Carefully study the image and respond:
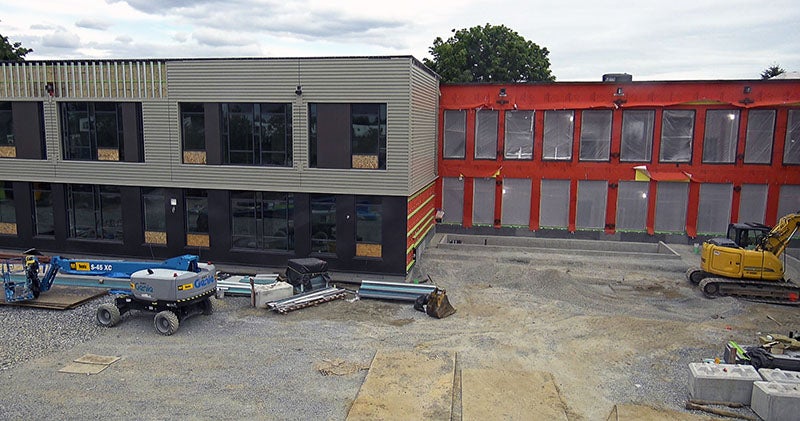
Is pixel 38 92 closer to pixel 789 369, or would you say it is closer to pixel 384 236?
pixel 384 236

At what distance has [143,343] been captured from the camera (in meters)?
15.0

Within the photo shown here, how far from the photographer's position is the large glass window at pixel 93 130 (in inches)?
874

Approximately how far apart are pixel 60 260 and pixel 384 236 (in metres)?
10.2

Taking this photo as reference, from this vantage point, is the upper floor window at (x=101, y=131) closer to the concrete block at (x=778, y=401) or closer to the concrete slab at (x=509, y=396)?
the concrete slab at (x=509, y=396)

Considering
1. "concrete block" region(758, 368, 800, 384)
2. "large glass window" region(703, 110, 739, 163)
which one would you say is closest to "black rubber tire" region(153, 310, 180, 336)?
"concrete block" region(758, 368, 800, 384)

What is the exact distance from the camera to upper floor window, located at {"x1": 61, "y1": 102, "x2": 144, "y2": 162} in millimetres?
21953

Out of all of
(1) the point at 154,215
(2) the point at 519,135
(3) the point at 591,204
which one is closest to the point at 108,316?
(1) the point at 154,215

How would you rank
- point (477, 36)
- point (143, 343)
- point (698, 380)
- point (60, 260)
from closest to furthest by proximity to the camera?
point (698, 380), point (143, 343), point (60, 260), point (477, 36)

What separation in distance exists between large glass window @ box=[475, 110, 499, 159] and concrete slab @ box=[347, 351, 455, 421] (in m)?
15.5

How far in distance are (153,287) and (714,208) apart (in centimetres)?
2446

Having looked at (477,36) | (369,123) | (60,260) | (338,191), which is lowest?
(60,260)

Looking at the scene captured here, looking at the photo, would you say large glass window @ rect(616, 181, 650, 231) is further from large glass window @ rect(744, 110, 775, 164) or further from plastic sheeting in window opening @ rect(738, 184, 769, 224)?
large glass window @ rect(744, 110, 775, 164)

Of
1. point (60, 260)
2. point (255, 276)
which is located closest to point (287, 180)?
point (255, 276)

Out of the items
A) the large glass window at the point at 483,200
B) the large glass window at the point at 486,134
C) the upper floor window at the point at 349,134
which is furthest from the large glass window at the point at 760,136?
the upper floor window at the point at 349,134
